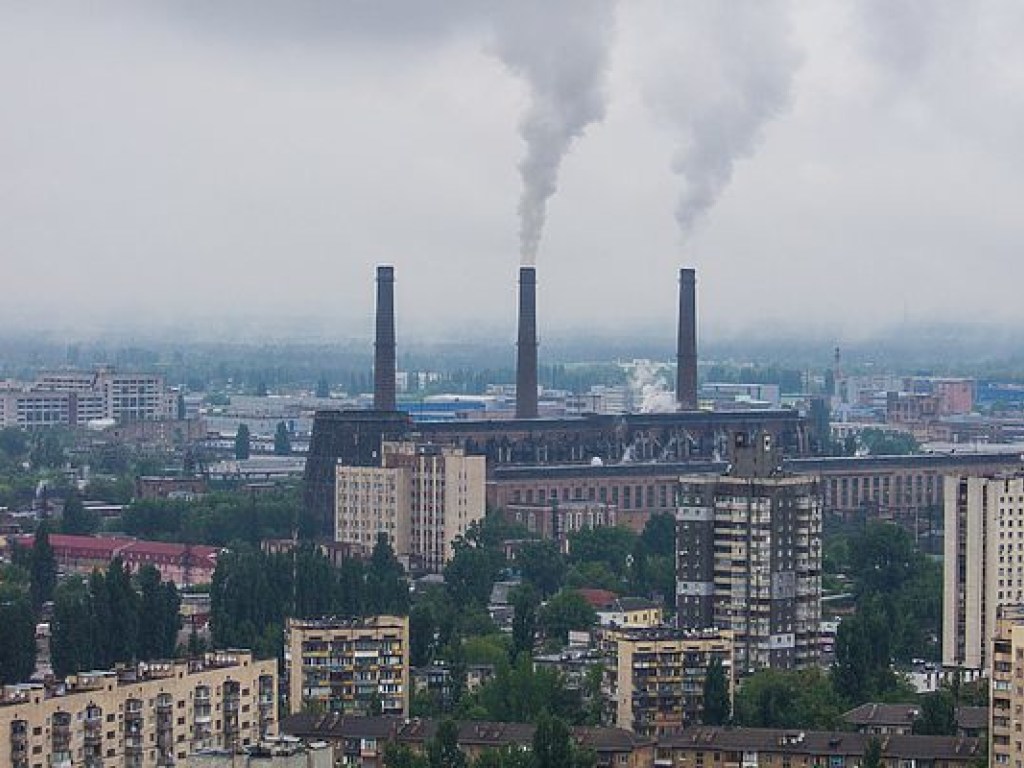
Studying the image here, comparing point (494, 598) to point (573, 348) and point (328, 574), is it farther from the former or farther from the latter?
point (573, 348)

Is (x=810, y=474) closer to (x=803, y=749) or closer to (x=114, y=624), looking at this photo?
(x=114, y=624)

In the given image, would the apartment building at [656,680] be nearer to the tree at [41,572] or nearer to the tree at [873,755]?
the tree at [873,755]

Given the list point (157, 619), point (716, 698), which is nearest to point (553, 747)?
point (716, 698)

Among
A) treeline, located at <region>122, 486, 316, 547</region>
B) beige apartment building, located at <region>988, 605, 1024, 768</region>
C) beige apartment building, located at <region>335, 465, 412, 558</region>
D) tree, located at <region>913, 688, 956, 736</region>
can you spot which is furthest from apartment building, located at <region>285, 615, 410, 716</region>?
treeline, located at <region>122, 486, 316, 547</region>

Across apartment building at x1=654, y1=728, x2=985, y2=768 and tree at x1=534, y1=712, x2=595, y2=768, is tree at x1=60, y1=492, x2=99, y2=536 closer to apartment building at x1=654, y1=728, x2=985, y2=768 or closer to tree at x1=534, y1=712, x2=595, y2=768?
apartment building at x1=654, y1=728, x2=985, y2=768

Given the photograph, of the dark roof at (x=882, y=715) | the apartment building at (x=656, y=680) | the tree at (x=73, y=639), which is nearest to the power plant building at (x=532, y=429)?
the tree at (x=73, y=639)
